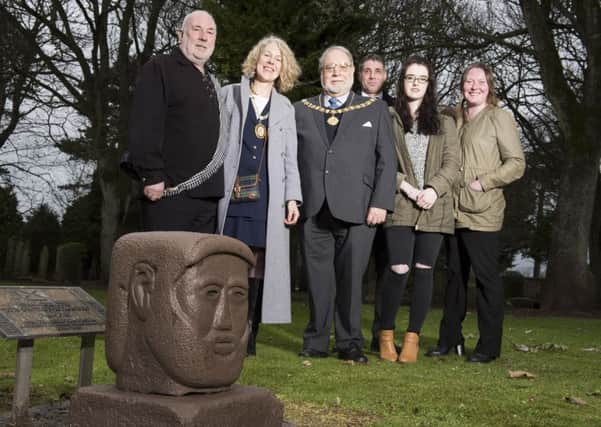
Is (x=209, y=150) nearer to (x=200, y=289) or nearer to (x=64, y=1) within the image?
(x=200, y=289)

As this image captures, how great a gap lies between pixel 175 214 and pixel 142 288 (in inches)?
60.7

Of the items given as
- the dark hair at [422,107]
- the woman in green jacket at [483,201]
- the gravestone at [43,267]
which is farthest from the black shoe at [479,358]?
the gravestone at [43,267]

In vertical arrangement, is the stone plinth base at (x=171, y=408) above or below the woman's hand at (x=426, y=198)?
below

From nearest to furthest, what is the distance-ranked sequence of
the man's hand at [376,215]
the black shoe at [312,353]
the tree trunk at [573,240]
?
1. the man's hand at [376,215]
2. the black shoe at [312,353]
3. the tree trunk at [573,240]

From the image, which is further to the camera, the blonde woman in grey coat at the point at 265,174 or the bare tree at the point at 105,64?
the bare tree at the point at 105,64

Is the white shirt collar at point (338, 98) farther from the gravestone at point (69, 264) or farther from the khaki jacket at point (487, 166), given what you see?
the gravestone at point (69, 264)

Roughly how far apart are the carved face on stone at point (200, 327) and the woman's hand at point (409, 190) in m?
3.01

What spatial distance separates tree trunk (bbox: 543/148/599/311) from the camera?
1563 cm

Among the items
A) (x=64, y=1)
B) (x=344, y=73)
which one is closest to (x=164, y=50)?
(x=64, y=1)

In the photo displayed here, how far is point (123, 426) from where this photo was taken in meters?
3.64

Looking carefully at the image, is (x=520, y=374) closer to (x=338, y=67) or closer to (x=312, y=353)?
(x=312, y=353)

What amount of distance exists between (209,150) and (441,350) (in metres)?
2.96

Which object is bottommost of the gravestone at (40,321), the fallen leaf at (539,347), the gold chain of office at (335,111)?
the fallen leaf at (539,347)

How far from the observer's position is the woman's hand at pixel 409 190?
6.50 metres
